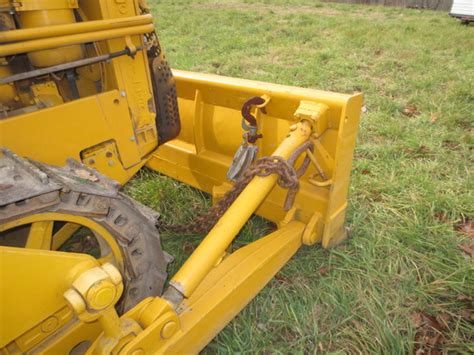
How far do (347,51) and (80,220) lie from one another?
7.12 m

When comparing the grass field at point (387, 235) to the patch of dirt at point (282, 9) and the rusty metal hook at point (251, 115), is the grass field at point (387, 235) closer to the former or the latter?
the rusty metal hook at point (251, 115)

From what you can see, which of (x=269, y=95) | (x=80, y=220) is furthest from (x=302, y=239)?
(x=80, y=220)

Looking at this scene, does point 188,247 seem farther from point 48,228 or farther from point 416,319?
point 416,319

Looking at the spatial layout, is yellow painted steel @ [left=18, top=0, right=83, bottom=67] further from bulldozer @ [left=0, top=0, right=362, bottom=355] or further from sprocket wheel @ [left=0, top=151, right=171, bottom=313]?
sprocket wheel @ [left=0, top=151, right=171, bottom=313]

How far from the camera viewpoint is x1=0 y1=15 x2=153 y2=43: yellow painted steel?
4.95ft

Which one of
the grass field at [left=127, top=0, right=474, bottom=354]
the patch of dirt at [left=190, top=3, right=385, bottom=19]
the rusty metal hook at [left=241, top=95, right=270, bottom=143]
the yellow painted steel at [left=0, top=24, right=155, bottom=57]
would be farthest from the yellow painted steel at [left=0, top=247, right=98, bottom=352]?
the patch of dirt at [left=190, top=3, right=385, bottom=19]

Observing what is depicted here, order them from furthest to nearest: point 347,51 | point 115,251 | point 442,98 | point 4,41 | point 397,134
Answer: point 347,51
point 442,98
point 397,134
point 115,251
point 4,41

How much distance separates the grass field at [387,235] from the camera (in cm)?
215

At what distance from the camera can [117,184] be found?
160 centimetres

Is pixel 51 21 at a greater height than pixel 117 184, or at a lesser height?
greater

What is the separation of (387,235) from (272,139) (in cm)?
108

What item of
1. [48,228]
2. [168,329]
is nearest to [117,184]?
[48,228]

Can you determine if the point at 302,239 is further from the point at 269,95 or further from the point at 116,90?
the point at 116,90

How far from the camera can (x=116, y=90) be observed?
1.94 meters
